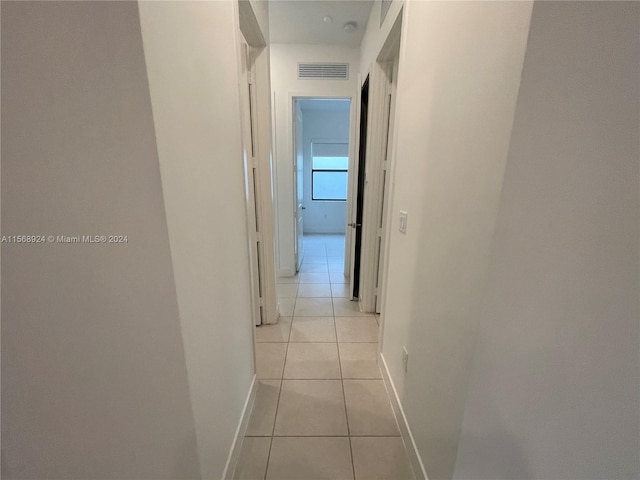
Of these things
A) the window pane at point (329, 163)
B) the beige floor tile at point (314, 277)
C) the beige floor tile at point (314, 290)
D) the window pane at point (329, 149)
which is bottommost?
the beige floor tile at point (314, 290)

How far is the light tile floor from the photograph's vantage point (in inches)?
48.8

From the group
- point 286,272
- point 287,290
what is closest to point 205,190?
point 287,290

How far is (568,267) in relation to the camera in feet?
2.09

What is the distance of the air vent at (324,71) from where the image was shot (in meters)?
2.88

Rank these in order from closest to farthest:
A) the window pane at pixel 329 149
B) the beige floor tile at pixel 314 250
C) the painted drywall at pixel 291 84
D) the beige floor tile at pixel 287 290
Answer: the painted drywall at pixel 291 84 < the beige floor tile at pixel 287 290 < the beige floor tile at pixel 314 250 < the window pane at pixel 329 149

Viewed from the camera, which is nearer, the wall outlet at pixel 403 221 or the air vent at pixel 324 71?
the wall outlet at pixel 403 221

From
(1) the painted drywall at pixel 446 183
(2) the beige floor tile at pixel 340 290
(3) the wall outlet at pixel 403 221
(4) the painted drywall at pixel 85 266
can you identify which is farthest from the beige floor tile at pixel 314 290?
(4) the painted drywall at pixel 85 266

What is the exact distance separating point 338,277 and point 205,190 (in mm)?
2896

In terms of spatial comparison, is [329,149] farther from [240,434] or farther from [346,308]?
[240,434]

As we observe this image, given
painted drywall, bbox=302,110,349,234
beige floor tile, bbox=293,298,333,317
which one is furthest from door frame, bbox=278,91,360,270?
painted drywall, bbox=302,110,349,234

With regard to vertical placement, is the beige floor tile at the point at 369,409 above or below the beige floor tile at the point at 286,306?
below

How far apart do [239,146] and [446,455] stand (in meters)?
1.54

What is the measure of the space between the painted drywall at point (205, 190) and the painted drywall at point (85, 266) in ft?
0.16

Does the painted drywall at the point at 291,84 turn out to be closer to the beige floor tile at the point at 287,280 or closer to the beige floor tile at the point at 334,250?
the beige floor tile at the point at 287,280
